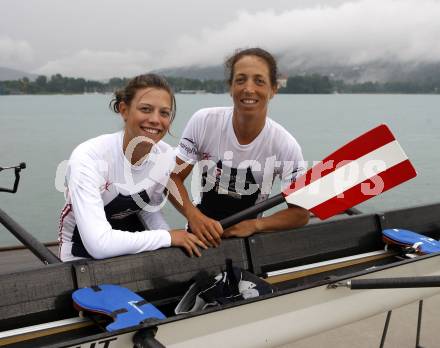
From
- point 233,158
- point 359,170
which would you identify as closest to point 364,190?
point 359,170

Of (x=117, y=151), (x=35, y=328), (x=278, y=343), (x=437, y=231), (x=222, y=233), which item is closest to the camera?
(x=35, y=328)

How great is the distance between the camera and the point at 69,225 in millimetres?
2312

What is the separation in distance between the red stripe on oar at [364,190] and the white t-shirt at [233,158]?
0.26 metres

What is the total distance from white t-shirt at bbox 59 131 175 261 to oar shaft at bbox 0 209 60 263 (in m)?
0.10

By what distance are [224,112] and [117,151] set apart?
786 mm

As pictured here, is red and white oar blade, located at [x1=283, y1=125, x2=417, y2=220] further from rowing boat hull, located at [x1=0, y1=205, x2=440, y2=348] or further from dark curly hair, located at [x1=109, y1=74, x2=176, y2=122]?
dark curly hair, located at [x1=109, y1=74, x2=176, y2=122]

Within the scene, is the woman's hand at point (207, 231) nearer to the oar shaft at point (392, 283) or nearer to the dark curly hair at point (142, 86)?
the dark curly hair at point (142, 86)

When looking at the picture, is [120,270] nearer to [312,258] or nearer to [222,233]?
[222,233]

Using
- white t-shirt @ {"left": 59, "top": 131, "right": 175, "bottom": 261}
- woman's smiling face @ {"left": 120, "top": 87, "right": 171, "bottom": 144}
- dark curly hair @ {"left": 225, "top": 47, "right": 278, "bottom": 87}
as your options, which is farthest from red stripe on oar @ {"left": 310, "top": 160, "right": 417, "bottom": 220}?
woman's smiling face @ {"left": 120, "top": 87, "right": 171, "bottom": 144}

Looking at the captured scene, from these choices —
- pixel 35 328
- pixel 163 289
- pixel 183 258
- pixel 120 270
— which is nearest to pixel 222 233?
pixel 183 258

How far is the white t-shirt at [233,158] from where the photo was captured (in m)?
2.65

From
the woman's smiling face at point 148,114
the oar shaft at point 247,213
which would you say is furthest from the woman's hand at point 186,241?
the woman's smiling face at point 148,114

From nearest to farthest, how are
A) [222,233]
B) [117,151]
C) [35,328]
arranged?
[35,328] → [117,151] → [222,233]

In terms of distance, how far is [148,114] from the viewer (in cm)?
220
